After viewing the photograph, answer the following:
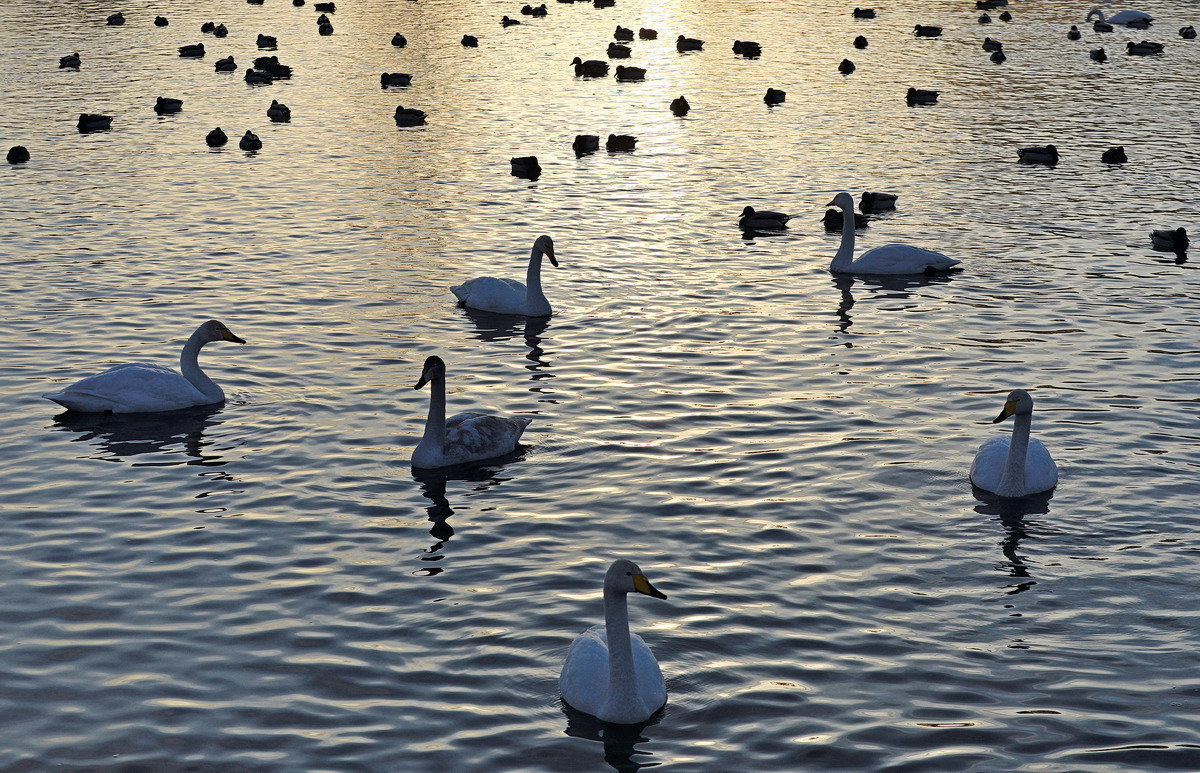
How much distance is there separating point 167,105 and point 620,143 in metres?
15.6

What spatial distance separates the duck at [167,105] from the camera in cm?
4428

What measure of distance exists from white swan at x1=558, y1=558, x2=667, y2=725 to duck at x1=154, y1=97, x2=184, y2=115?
37495mm

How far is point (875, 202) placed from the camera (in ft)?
100

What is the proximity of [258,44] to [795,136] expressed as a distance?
1170 inches

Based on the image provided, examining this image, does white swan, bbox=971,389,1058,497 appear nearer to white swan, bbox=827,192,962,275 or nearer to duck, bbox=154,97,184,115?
white swan, bbox=827,192,962,275

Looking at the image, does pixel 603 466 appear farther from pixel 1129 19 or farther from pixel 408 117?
pixel 1129 19

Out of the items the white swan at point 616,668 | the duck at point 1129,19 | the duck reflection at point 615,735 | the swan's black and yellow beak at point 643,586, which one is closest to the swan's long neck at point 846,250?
the white swan at point 616,668

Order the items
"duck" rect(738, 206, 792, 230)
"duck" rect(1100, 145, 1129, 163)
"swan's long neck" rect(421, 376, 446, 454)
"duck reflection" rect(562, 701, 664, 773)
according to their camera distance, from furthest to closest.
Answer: "duck" rect(1100, 145, 1129, 163), "duck" rect(738, 206, 792, 230), "swan's long neck" rect(421, 376, 446, 454), "duck reflection" rect(562, 701, 664, 773)

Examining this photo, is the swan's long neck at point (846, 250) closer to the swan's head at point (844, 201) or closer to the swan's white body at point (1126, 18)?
the swan's head at point (844, 201)

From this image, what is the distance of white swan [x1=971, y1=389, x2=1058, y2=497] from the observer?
49.9ft

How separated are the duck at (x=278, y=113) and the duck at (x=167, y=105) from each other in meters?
3.56

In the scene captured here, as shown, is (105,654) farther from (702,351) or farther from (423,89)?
(423,89)

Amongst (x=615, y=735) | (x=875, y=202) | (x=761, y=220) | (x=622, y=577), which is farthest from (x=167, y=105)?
(x=615, y=735)

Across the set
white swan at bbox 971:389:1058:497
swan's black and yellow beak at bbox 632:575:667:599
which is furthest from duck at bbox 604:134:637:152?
swan's black and yellow beak at bbox 632:575:667:599
